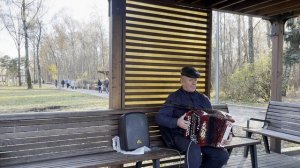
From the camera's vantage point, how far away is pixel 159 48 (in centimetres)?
400

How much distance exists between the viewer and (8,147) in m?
2.96

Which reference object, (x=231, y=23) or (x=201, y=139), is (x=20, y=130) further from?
(x=231, y=23)

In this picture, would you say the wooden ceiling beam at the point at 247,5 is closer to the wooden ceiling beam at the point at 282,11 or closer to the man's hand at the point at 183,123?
the wooden ceiling beam at the point at 282,11

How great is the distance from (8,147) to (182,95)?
6.11 feet

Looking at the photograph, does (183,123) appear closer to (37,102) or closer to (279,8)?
(279,8)

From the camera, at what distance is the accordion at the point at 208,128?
10.6ft

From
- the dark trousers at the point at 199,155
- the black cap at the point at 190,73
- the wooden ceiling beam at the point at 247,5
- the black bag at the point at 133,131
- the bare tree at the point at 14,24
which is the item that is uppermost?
the bare tree at the point at 14,24

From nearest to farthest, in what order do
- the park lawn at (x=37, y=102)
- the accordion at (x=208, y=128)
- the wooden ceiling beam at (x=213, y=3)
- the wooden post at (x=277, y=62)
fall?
the accordion at (x=208, y=128) → the wooden ceiling beam at (x=213, y=3) → the wooden post at (x=277, y=62) → the park lawn at (x=37, y=102)

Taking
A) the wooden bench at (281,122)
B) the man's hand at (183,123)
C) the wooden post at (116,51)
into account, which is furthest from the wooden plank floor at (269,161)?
the wooden post at (116,51)

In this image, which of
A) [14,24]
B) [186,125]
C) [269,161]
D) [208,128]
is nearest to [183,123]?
[186,125]

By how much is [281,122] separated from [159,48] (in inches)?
90.3

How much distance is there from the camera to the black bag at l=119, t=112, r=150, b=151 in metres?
3.39

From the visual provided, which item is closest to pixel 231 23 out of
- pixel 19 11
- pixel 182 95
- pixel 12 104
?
pixel 19 11

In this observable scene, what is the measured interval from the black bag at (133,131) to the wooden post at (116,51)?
0.88ft
